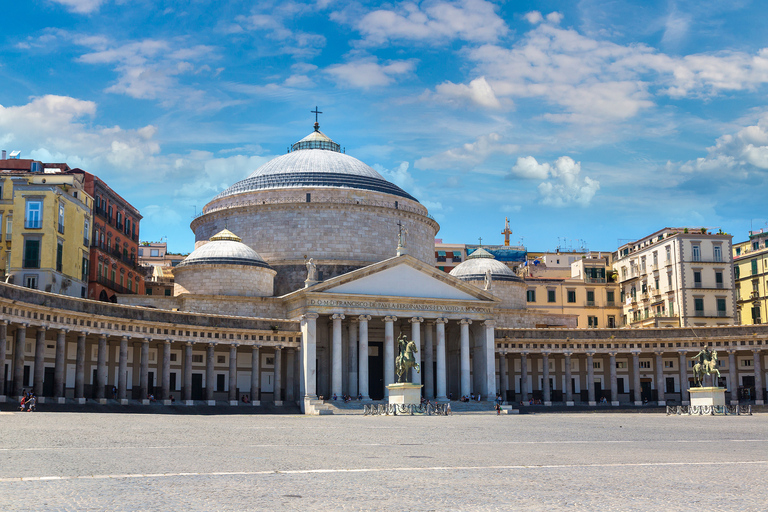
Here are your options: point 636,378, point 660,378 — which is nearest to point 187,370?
point 636,378

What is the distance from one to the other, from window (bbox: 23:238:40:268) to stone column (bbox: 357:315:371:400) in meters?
21.7

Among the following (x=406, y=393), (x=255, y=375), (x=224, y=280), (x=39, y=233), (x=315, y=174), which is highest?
(x=315, y=174)

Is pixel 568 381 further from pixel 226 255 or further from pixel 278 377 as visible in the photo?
pixel 226 255

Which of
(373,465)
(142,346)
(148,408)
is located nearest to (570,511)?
(373,465)

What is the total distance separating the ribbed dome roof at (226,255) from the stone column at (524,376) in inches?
858

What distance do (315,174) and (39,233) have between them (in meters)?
24.6

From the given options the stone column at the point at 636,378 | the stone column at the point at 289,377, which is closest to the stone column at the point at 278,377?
the stone column at the point at 289,377

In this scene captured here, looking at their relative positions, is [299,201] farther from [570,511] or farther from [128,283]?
[570,511]

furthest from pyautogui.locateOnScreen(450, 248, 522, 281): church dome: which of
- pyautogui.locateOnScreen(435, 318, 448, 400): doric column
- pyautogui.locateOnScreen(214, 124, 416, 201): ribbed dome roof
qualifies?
pyautogui.locateOnScreen(435, 318, 448, 400): doric column

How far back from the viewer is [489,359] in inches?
2542

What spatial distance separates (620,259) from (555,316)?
18116 mm

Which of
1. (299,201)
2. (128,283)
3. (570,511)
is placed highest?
(299,201)

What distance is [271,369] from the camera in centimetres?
6300

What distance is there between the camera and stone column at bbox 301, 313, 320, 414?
58438 millimetres
